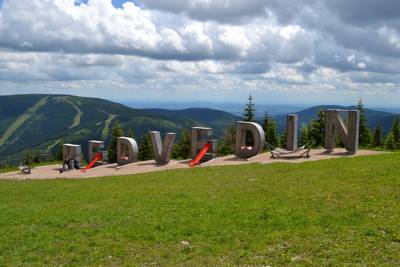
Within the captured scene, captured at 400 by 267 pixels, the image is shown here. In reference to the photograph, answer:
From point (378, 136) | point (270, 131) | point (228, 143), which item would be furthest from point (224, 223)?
point (378, 136)

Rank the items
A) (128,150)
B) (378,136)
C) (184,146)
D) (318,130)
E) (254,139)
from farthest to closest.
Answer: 1. (378,136)
2. (184,146)
3. (318,130)
4. (128,150)
5. (254,139)

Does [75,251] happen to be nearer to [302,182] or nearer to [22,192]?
[302,182]

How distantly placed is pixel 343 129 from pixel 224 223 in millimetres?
19792

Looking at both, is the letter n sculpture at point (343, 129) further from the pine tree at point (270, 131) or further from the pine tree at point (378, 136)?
the pine tree at point (378, 136)

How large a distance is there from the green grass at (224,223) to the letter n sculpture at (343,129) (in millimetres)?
8411

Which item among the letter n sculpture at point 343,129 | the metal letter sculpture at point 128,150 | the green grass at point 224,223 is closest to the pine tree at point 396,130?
the letter n sculpture at point 343,129

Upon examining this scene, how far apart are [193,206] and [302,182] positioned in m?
5.38

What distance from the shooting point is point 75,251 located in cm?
1152

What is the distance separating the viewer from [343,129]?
98.9 feet

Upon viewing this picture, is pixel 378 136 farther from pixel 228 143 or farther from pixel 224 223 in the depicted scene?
pixel 224 223

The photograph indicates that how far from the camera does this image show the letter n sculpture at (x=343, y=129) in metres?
29.3

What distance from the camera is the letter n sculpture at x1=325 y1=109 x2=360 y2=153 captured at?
29.3 metres

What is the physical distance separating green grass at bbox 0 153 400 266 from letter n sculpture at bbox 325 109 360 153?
27.6 ft

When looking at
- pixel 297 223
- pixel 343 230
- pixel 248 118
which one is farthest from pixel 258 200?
pixel 248 118
